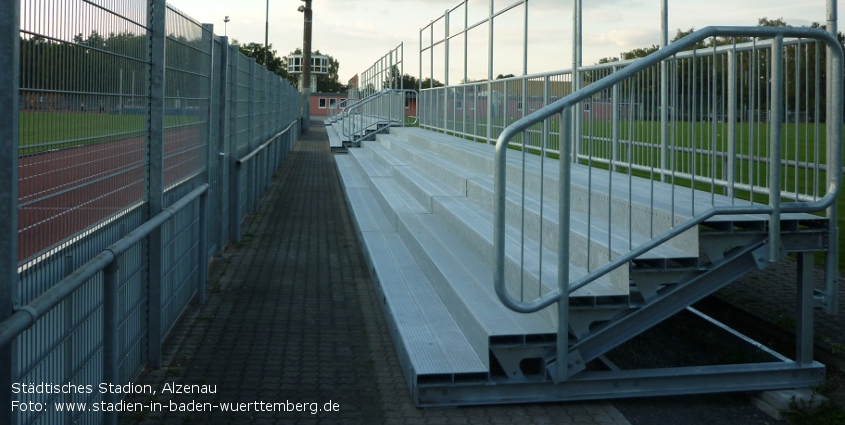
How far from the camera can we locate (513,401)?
479cm

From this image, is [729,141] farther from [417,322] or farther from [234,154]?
[234,154]

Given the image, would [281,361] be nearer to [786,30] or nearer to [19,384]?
[19,384]

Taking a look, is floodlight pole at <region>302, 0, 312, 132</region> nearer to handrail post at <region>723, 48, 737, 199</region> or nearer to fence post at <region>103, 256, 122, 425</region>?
handrail post at <region>723, 48, 737, 199</region>

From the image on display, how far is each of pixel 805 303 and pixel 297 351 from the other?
324cm

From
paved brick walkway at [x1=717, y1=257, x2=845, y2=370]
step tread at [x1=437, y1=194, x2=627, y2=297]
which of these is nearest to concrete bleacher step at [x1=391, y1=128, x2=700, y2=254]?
step tread at [x1=437, y1=194, x2=627, y2=297]

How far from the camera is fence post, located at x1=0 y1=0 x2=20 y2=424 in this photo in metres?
2.84

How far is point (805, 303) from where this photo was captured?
5.08 metres

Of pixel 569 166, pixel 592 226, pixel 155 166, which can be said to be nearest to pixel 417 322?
pixel 592 226

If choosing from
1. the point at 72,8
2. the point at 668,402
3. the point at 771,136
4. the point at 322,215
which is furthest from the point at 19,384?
the point at 322,215

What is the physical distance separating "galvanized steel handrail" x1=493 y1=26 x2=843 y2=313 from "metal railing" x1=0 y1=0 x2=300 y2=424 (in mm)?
1876

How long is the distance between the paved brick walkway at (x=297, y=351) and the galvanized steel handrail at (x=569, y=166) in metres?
0.75

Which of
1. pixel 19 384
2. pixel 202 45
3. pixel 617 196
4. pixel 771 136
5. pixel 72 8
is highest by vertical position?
pixel 202 45

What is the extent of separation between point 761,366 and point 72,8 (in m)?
4.19

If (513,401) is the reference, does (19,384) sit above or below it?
above
